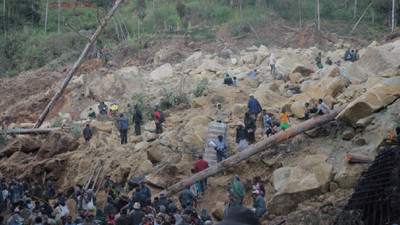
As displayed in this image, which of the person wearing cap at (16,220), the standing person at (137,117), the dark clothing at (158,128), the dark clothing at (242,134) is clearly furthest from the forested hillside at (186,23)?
the person wearing cap at (16,220)

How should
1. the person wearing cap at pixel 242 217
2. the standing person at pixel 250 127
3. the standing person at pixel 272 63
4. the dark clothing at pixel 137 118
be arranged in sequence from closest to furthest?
the person wearing cap at pixel 242 217 < the standing person at pixel 250 127 < the dark clothing at pixel 137 118 < the standing person at pixel 272 63

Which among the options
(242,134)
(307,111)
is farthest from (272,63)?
(242,134)

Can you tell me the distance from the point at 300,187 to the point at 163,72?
49.5 feet

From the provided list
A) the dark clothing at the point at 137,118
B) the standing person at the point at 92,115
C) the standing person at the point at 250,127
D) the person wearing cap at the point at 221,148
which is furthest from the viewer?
the standing person at the point at 92,115

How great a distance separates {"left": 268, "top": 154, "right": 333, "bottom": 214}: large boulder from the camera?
29.7 feet

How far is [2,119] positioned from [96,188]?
45.0 feet

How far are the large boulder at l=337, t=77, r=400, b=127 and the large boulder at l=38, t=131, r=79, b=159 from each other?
9.04 m

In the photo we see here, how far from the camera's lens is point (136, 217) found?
7.96 metres

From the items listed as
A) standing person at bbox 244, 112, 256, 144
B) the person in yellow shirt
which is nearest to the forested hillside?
standing person at bbox 244, 112, 256, 144

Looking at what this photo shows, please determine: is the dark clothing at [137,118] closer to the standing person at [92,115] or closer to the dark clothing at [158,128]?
the dark clothing at [158,128]

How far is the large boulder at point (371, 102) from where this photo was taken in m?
10.5

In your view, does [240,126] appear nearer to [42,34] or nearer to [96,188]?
[96,188]

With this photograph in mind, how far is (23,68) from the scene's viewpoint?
34.8 meters

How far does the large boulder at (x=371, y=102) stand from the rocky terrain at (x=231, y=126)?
0.02 meters
